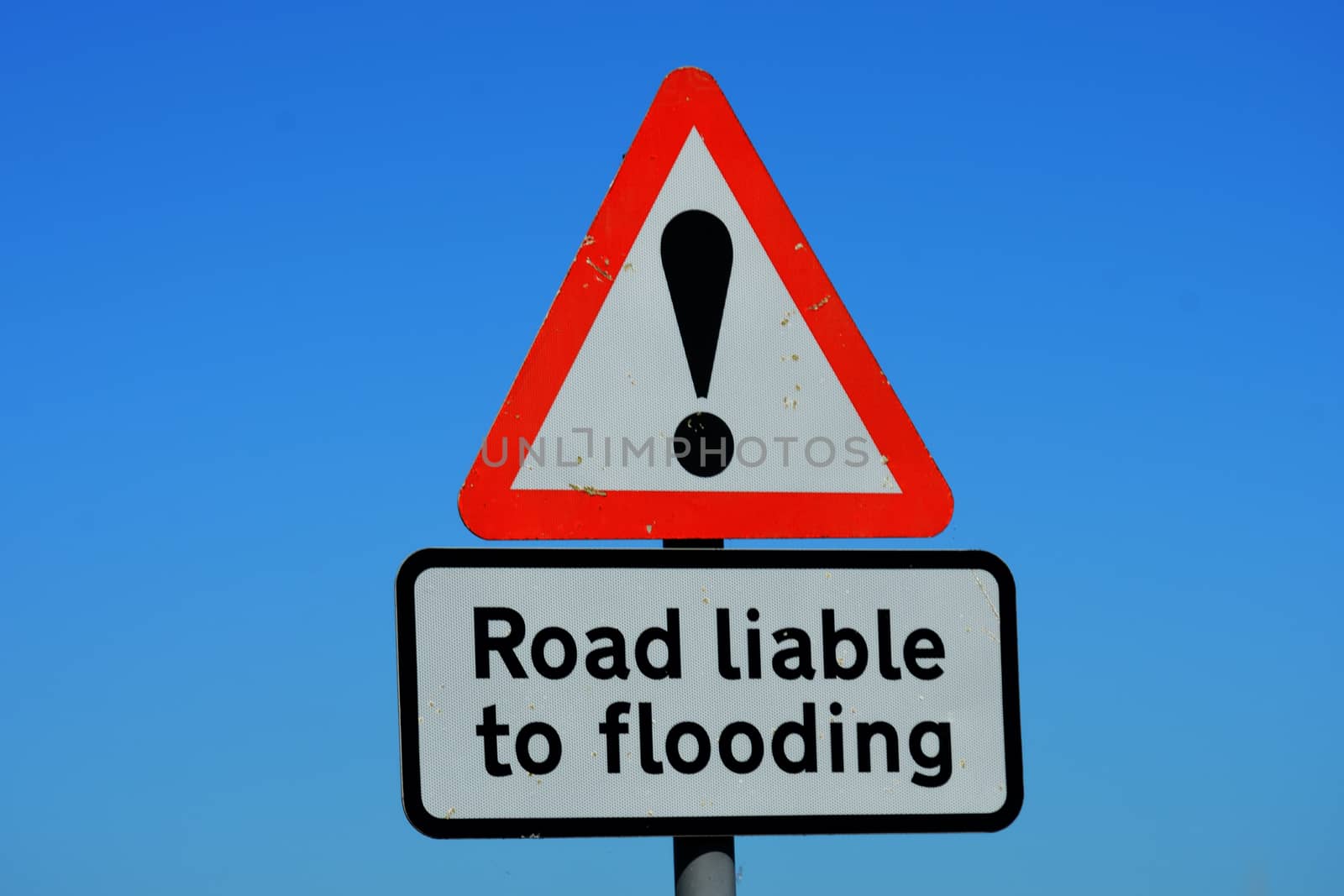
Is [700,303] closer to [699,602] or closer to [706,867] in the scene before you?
[699,602]

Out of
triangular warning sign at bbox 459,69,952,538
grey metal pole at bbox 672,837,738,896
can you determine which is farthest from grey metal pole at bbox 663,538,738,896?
triangular warning sign at bbox 459,69,952,538

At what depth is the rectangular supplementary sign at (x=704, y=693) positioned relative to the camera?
5.82 ft

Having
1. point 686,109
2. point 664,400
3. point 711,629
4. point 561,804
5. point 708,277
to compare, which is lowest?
point 561,804

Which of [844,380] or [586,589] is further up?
[844,380]

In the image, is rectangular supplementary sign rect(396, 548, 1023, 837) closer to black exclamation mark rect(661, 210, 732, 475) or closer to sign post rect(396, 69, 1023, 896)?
sign post rect(396, 69, 1023, 896)

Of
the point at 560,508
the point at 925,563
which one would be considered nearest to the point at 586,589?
the point at 560,508

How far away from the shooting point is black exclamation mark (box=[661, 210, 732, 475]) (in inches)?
75.7

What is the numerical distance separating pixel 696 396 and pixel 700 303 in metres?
0.14

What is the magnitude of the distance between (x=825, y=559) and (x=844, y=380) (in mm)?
273

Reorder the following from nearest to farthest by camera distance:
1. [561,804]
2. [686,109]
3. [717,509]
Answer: [561,804]
[717,509]
[686,109]

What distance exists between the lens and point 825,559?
187 centimetres

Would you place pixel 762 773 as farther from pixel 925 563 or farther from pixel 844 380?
pixel 844 380

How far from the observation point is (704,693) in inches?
71.3

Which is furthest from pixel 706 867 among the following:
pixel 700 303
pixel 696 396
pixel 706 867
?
pixel 700 303
